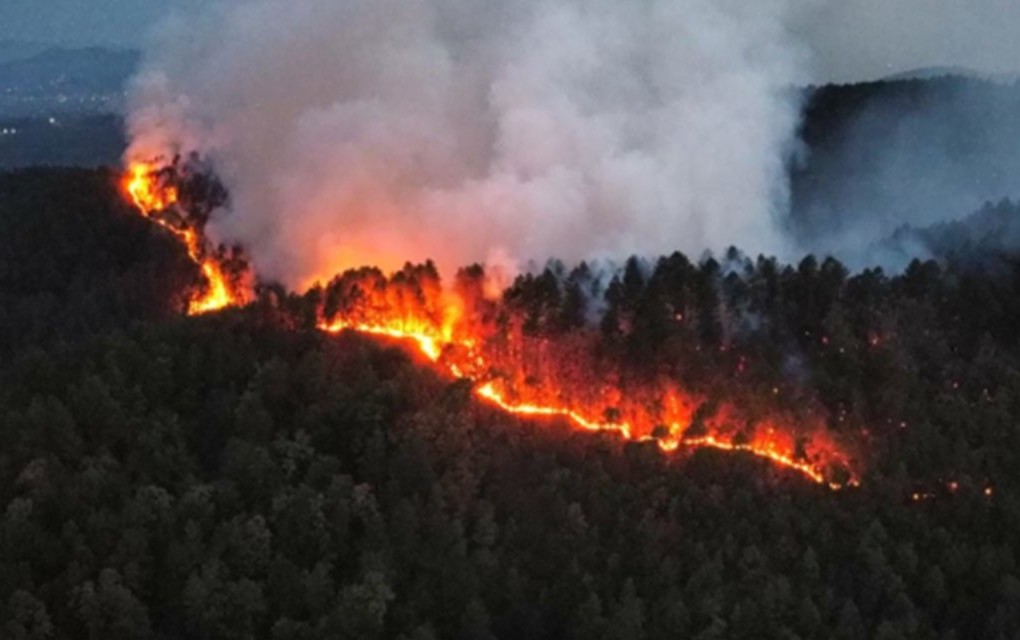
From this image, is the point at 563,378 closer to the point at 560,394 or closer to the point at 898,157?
the point at 560,394

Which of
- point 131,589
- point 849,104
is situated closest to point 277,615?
point 131,589

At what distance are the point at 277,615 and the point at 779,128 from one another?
43.9m

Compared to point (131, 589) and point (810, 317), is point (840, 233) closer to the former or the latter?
point (810, 317)

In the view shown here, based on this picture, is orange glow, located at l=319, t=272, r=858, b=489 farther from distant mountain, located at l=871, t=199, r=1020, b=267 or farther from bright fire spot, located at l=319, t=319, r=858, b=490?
distant mountain, located at l=871, t=199, r=1020, b=267

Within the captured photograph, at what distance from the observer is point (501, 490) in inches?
1140

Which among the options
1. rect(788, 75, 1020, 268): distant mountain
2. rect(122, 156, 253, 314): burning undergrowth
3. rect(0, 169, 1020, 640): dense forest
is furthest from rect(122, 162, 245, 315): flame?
rect(788, 75, 1020, 268): distant mountain

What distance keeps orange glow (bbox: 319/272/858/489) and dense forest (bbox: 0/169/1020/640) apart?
69 cm

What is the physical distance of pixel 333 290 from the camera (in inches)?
1400

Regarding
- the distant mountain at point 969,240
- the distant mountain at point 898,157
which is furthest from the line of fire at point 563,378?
the distant mountain at point 898,157

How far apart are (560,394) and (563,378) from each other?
0.64 meters

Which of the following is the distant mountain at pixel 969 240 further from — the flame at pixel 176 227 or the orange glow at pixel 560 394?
the flame at pixel 176 227

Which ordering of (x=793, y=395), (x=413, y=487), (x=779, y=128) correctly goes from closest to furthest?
(x=413, y=487) → (x=793, y=395) → (x=779, y=128)

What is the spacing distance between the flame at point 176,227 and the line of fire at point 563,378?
636 inches

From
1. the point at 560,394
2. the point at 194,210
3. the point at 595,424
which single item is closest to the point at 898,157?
the point at 194,210
